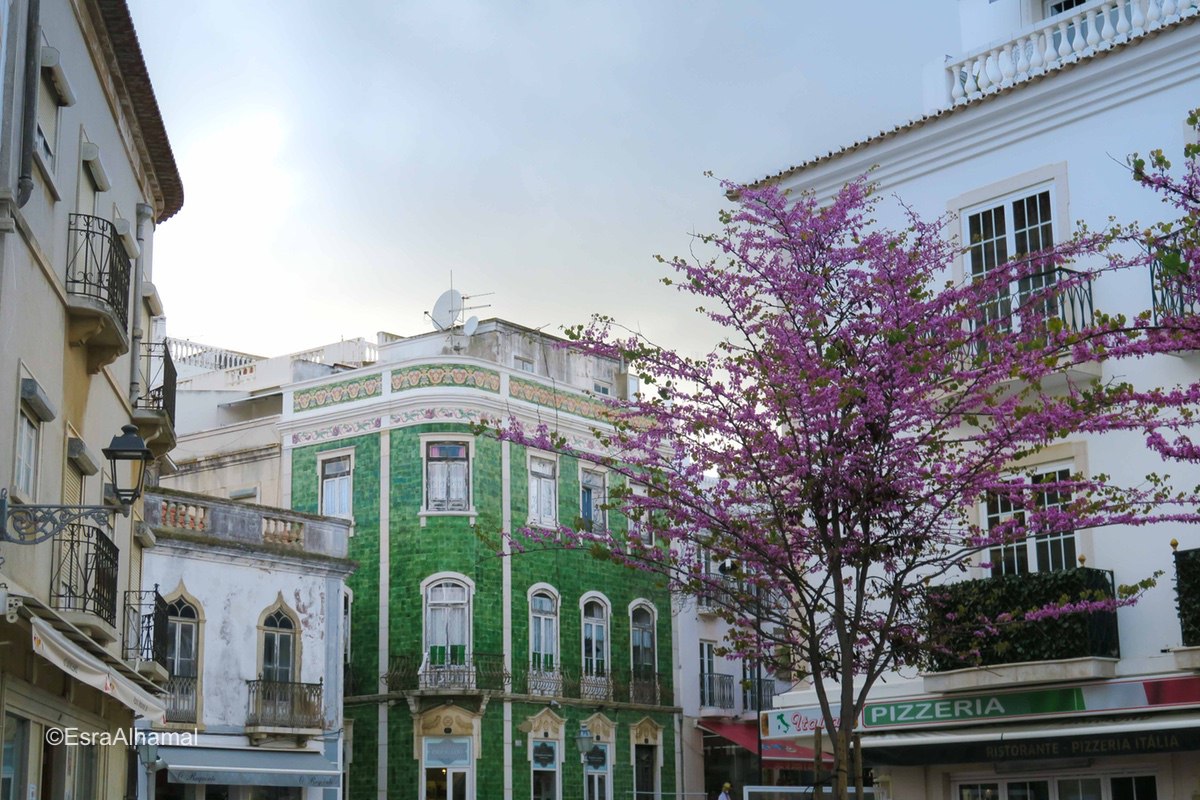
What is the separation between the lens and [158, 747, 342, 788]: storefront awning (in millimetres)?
27672

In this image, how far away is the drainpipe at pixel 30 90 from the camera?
1270 cm

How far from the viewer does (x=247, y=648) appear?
29297 millimetres

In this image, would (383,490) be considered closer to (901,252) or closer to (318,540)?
(318,540)

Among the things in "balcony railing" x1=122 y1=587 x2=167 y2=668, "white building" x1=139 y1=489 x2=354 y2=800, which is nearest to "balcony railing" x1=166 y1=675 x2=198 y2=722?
"white building" x1=139 y1=489 x2=354 y2=800

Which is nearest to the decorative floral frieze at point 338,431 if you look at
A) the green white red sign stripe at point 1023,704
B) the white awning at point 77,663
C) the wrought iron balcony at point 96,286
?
the green white red sign stripe at point 1023,704

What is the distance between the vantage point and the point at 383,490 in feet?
123

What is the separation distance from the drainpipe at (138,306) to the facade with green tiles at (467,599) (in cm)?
1692

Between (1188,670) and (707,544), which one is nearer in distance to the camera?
(707,544)

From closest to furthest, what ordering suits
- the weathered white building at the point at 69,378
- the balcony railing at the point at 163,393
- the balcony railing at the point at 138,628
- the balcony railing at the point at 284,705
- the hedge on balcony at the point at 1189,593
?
the weathered white building at the point at 69,378 → the hedge on balcony at the point at 1189,593 → the balcony railing at the point at 138,628 → the balcony railing at the point at 163,393 → the balcony railing at the point at 284,705

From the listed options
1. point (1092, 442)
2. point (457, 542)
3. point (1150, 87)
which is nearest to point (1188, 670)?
point (1092, 442)

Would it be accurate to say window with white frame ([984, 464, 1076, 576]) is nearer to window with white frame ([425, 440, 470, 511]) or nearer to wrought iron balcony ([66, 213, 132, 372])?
wrought iron balcony ([66, 213, 132, 372])

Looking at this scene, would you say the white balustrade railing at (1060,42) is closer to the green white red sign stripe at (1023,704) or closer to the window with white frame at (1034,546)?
the window with white frame at (1034,546)

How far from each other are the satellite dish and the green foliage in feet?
82.3

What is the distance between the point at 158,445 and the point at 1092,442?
433 inches
